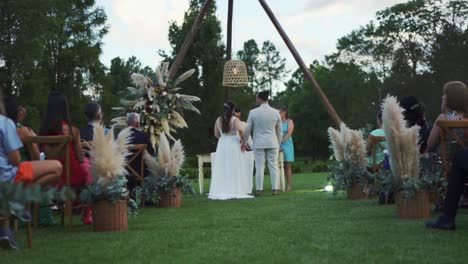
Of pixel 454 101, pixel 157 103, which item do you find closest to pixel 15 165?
pixel 454 101

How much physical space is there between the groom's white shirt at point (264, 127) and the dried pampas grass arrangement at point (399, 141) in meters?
6.14

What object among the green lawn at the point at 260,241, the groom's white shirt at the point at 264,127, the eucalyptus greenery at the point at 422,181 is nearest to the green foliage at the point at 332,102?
the groom's white shirt at the point at 264,127

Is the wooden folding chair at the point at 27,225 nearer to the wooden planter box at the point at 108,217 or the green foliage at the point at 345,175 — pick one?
the wooden planter box at the point at 108,217

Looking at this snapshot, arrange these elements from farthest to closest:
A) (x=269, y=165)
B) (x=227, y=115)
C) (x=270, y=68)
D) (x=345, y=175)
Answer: (x=270, y=68)
(x=269, y=165)
(x=227, y=115)
(x=345, y=175)

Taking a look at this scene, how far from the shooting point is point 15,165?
5.43 m

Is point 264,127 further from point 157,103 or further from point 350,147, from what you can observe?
point 350,147

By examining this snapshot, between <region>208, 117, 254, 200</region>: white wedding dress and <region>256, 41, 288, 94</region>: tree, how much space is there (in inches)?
2512

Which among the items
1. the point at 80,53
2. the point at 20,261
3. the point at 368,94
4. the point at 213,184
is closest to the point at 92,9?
the point at 80,53

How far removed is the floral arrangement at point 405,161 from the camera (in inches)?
297

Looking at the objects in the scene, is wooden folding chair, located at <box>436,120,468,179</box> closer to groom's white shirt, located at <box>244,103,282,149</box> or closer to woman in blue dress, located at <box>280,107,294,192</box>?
groom's white shirt, located at <box>244,103,282,149</box>

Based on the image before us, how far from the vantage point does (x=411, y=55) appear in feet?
134

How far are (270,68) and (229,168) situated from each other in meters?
66.6

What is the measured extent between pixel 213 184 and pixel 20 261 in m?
8.38

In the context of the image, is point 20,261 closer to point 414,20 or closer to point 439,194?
point 439,194
